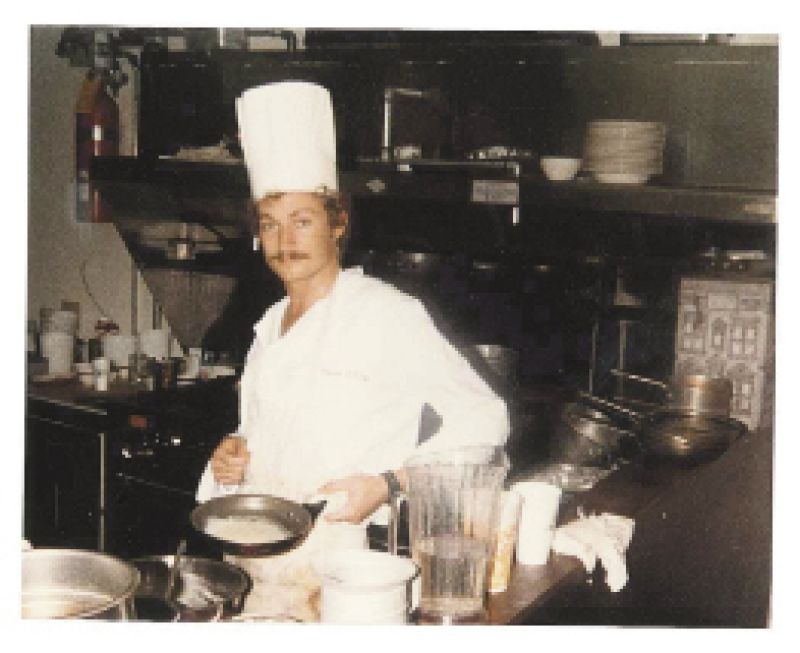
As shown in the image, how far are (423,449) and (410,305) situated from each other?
0.24 meters

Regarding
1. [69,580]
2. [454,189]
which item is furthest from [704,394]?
[69,580]

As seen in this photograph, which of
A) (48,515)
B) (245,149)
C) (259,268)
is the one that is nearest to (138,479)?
(259,268)

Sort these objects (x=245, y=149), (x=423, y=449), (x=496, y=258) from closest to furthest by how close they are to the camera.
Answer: (x=423, y=449), (x=245, y=149), (x=496, y=258)

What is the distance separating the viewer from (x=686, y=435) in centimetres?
195

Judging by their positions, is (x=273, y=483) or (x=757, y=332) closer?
(x=273, y=483)

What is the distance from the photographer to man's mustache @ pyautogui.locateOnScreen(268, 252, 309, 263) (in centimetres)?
160

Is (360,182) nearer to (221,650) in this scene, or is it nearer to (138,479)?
(138,479)

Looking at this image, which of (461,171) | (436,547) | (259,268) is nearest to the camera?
(436,547)

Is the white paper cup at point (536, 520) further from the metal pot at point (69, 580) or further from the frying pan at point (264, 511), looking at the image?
the metal pot at point (69, 580)

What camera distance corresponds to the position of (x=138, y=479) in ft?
7.82

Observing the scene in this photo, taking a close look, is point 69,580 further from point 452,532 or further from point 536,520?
point 536,520

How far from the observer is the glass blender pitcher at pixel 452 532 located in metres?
1.21

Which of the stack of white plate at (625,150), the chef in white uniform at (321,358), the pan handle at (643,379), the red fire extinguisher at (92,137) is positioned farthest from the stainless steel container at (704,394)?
the red fire extinguisher at (92,137)

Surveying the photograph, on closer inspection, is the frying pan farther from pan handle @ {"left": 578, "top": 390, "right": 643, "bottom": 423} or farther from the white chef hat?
pan handle @ {"left": 578, "top": 390, "right": 643, "bottom": 423}
